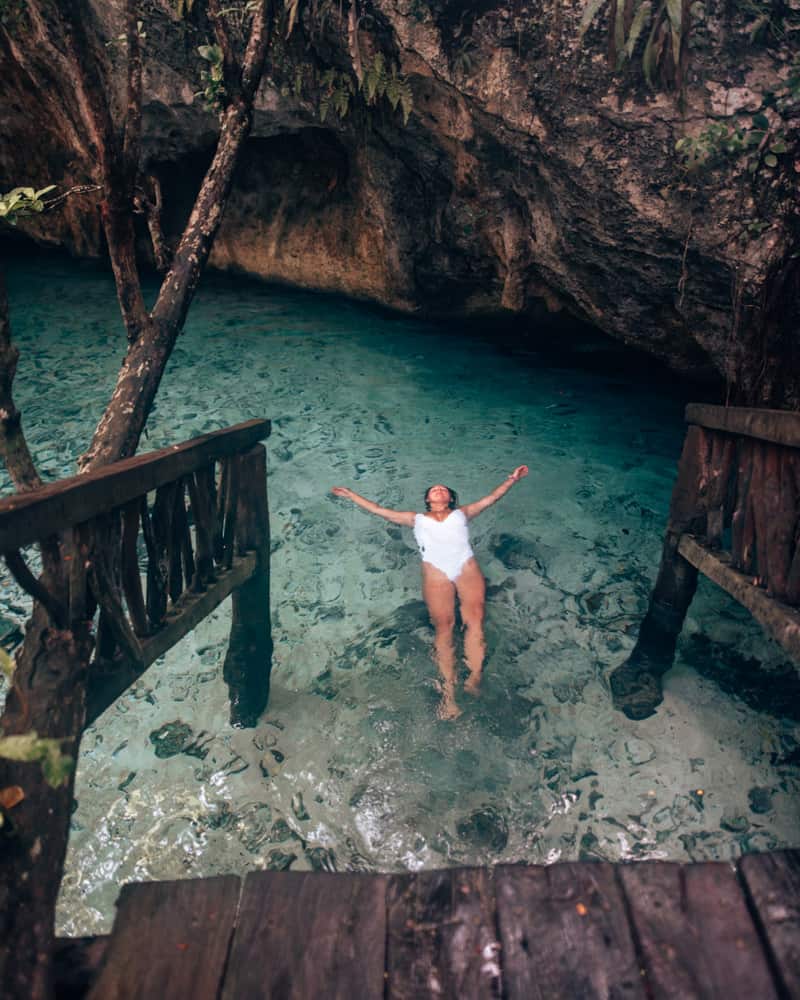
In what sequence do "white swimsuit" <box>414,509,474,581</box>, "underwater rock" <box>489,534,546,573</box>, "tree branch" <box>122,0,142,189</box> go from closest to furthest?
"tree branch" <box>122,0,142,189</box> < "white swimsuit" <box>414,509,474,581</box> < "underwater rock" <box>489,534,546,573</box>

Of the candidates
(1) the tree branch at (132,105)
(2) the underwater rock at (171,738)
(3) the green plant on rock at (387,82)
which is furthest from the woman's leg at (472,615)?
(3) the green plant on rock at (387,82)

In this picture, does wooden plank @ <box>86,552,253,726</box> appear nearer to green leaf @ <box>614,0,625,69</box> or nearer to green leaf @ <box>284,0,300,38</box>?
green leaf @ <box>614,0,625,69</box>

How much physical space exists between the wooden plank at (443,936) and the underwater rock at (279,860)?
2.22 m

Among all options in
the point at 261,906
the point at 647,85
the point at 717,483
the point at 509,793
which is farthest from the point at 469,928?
the point at 647,85

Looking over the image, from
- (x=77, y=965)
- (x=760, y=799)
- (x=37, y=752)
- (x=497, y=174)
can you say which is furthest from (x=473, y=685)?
(x=497, y=174)

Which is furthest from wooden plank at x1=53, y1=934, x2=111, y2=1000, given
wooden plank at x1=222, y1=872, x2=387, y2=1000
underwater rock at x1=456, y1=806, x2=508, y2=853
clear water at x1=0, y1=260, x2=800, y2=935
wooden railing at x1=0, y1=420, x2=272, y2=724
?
underwater rock at x1=456, y1=806, x2=508, y2=853

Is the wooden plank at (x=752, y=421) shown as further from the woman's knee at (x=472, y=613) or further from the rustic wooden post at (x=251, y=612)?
the rustic wooden post at (x=251, y=612)

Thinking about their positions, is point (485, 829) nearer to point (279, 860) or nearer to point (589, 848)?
point (589, 848)

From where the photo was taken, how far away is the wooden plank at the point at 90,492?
8.17 ft

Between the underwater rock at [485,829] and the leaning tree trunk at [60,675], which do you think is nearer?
the leaning tree trunk at [60,675]

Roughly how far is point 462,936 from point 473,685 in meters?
3.06

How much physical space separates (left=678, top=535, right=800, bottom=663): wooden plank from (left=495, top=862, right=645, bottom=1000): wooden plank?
152 centimetres

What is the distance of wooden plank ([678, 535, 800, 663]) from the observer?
314cm

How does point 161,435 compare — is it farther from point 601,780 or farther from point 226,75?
point 601,780
